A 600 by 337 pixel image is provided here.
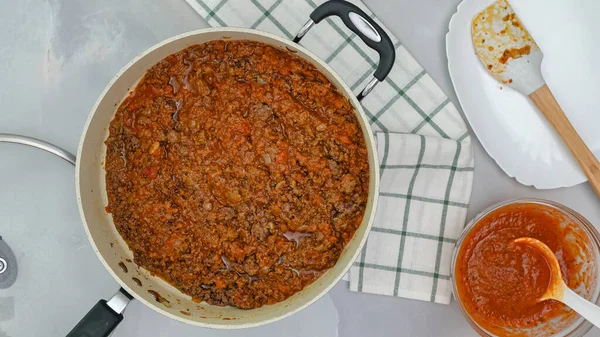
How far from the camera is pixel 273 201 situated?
4.46 feet

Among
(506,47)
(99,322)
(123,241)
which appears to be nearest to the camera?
(99,322)

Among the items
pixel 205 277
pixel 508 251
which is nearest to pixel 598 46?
pixel 508 251

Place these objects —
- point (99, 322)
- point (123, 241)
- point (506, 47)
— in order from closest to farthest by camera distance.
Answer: point (99, 322)
point (123, 241)
point (506, 47)

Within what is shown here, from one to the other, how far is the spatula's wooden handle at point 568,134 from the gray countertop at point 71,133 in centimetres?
10

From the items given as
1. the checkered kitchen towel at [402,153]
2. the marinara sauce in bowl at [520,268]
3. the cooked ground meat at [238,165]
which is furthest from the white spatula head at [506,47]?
the cooked ground meat at [238,165]

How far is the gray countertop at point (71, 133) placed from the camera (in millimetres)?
1579

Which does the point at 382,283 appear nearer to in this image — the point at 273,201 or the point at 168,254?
the point at 273,201

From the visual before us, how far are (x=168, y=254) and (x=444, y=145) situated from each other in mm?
768

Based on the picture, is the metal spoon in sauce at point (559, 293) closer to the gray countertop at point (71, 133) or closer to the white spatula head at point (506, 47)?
the gray countertop at point (71, 133)

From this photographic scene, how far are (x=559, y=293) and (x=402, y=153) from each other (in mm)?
527

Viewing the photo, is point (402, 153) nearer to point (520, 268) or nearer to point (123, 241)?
point (520, 268)

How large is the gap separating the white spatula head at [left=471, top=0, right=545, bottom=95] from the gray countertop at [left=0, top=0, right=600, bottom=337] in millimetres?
98

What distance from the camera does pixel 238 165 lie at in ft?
4.41

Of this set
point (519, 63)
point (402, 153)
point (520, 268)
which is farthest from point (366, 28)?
point (520, 268)
